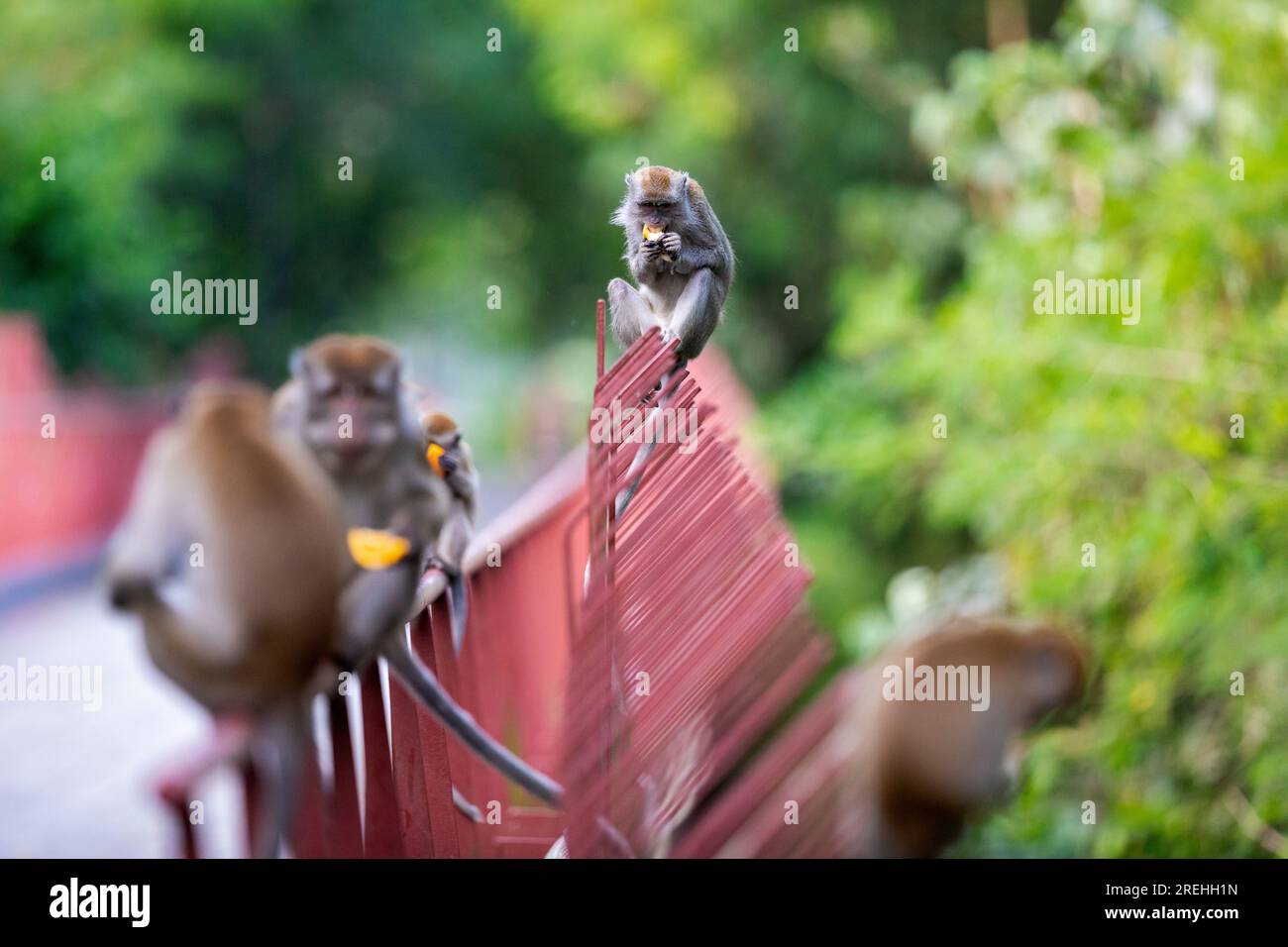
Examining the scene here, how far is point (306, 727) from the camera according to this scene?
1.01m

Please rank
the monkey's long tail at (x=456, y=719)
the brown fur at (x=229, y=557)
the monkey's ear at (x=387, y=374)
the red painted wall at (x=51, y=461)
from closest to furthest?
the brown fur at (x=229, y=557), the monkey's ear at (x=387, y=374), the monkey's long tail at (x=456, y=719), the red painted wall at (x=51, y=461)

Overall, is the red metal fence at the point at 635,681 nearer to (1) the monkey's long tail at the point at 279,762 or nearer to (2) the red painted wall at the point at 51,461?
(1) the monkey's long tail at the point at 279,762

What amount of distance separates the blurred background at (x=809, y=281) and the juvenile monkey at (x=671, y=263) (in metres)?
0.12

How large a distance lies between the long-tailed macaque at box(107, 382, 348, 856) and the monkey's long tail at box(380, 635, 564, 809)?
21cm

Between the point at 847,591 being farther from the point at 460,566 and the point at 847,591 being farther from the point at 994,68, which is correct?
the point at 460,566

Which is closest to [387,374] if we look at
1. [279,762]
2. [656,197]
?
[279,762]

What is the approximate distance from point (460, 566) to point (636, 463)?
9.0 inches

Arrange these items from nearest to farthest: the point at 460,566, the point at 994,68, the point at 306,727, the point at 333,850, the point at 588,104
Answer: the point at 306,727 → the point at 333,850 → the point at 460,566 → the point at 994,68 → the point at 588,104

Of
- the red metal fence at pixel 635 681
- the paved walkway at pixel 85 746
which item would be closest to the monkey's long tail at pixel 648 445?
the red metal fence at pixel 635 681

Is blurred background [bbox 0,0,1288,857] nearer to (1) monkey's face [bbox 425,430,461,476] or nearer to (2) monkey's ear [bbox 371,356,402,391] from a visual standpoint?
(2) monkey's ear [bbox 371,356,402,391]

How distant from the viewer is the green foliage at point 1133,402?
113 inches

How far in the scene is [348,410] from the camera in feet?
3.44

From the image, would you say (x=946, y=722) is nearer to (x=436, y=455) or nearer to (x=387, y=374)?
(x=436, y=455)

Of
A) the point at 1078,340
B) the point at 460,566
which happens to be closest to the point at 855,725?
the point at 460,566
